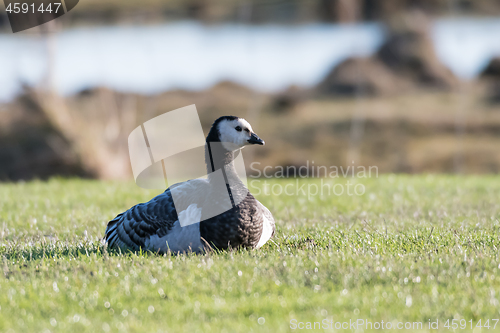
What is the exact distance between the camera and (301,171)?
1997cm

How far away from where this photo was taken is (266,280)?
4.36m

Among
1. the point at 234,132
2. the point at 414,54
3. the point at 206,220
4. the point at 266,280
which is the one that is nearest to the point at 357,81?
the point at 414,54

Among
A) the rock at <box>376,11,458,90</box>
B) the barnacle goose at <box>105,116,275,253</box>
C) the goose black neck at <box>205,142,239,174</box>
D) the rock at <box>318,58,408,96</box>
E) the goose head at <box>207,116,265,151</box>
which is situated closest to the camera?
the barnacle goose at <box>105,116,275,253</box>

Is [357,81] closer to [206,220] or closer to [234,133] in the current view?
[234,133]

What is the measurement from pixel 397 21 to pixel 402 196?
45759 millimetres

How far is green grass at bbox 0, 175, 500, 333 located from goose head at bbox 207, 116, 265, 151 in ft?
4.47

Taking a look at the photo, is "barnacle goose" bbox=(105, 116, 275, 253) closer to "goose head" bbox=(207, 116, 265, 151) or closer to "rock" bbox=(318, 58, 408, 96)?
"goose head" bbox=(207, 116, 265, 151)

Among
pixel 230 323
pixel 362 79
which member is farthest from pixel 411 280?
pixel 362 79

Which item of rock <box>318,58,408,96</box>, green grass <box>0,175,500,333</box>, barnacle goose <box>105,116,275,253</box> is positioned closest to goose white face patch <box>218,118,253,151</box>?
barnacle goose <box>105,116,275,253</box>

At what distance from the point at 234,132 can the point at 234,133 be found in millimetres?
12

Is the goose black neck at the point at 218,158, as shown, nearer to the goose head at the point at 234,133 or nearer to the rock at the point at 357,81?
the goose head at the point at 234,133

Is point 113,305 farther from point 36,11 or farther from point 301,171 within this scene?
point 301,171

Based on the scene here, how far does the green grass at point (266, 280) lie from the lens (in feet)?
11.9

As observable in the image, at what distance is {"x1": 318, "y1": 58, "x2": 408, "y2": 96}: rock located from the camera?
41.3 metres
